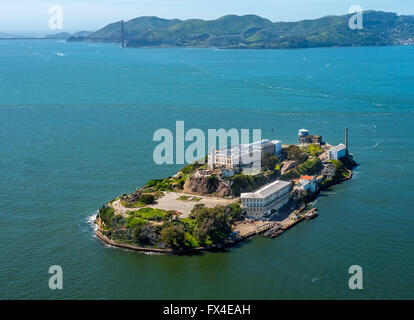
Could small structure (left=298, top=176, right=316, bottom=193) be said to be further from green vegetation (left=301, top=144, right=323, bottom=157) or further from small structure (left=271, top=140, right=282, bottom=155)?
green vegetation (left=301, top=144, right=323, bottom=157)

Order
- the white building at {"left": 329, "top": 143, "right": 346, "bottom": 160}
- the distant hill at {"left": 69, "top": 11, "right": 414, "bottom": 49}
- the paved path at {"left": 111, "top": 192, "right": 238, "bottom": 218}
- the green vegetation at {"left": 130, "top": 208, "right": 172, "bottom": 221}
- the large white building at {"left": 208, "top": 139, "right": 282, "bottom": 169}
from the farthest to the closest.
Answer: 1. the distant hill at {"left": 69, "top": 11, "right": 414, "bottom": 49}
2. the white building at {"left": 329, "top": 143, "right": 346, "bottom": 160}
3. the large white building at {"left": 208, "top": 139, "right": 282, "bottom": 169}
4. the paved path at {"left": 111, "top": 192, "right": 238, "bottom": 218}
5. the green vegetation at {"left": 130, "top": 208, "right": 172, "bottom": 221}

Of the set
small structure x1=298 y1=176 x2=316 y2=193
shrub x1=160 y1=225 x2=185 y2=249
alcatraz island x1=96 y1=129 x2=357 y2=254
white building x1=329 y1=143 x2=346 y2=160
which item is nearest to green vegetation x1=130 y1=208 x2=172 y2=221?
alcatraz island x1=96 y1=129 x2=357 y2=254

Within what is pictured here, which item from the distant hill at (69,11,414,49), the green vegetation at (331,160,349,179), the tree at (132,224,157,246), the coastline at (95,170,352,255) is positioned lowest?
the coastline at (95,170,352,255)

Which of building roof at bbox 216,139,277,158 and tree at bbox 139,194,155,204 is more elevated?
building roof at bbox 216,139,277,158

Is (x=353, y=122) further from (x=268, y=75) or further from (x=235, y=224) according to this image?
(x=268, y=75)

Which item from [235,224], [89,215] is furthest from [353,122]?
[89,215]
